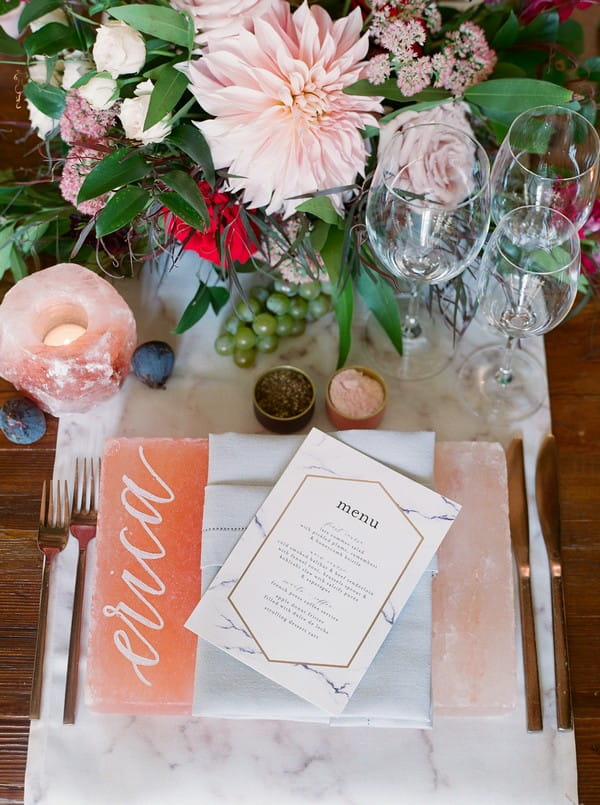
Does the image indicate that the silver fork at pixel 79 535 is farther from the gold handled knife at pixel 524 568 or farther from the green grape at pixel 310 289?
the gold handled knife at pixel 524 568

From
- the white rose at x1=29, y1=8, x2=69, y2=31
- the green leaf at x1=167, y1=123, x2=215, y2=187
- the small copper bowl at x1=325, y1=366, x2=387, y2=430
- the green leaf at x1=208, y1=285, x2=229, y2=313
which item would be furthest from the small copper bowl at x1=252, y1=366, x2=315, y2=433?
the white rose at x1=29, y1=8, x2=69, y2=31

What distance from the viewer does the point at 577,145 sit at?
81 centimetres

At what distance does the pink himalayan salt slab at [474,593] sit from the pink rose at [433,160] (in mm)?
274

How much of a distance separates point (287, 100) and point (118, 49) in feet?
0.55

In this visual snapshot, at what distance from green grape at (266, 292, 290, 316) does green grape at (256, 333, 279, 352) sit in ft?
0.10

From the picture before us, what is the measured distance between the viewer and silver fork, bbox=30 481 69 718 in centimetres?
80

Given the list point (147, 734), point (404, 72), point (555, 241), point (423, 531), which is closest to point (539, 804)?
point (423, 531)

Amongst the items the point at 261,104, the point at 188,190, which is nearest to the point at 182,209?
the point at 188,190

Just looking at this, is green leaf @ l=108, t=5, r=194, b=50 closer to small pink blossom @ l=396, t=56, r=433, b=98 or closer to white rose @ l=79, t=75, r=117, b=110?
white rose @ l=79, t=75, r=117, b=110

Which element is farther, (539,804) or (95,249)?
(95,249)

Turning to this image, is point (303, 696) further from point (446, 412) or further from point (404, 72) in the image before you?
point (404, 72)

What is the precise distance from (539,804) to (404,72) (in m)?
0.73

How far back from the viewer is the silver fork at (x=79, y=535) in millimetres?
779

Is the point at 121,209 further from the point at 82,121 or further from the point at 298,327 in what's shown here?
the point at 298,327
